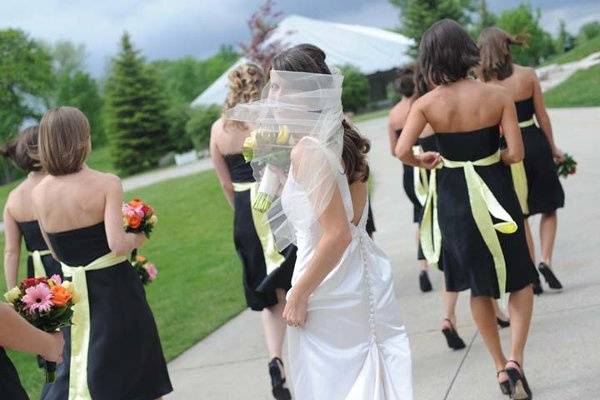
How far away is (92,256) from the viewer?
16.1 feet

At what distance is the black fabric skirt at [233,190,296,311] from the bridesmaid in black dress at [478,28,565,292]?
1972 millimetres

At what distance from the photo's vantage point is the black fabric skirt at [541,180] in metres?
7.09

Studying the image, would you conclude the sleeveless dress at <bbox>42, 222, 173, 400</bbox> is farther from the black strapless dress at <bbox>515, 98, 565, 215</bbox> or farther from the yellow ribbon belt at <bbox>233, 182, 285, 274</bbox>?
the black strapless dress at <bbox>515, 98, 565, 215</bbox>

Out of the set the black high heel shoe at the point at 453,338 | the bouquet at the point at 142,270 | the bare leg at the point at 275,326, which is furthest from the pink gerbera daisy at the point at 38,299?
the black high heel shoe at the point at 453,338

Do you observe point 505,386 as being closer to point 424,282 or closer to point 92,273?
point 92,273

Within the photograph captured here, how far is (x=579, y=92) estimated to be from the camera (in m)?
27.2

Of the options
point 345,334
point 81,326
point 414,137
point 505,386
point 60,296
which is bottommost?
point 505,386

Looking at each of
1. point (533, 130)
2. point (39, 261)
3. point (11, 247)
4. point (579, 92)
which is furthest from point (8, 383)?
point (579, 92)

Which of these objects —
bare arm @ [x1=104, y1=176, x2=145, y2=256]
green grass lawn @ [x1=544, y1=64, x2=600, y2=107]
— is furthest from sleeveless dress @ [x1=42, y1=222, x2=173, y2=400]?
green grass lawn @ [x1=544, y1=64, x2=600, y2=107]

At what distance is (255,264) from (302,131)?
9.48 ft

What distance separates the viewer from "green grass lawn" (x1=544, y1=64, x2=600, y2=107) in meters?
25.3

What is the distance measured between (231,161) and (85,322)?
190 cm

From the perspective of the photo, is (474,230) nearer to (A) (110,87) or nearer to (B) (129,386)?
(B) (129,386)

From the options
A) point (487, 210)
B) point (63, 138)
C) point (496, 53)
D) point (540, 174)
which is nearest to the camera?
point (63, 138)
